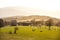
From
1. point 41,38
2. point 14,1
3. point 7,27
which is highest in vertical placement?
point 14,1

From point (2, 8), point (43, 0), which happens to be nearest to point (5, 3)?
point (2, 8)

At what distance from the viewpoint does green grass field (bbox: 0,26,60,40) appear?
2.74 metres

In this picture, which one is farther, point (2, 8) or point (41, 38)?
point (2, 8)

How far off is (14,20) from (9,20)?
11 centimetres

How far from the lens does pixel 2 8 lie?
3076 millimetres

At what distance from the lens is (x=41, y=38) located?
2.73 meters

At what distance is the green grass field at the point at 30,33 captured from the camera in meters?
2.74

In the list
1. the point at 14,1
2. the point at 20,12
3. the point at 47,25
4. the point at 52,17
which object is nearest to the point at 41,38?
the point at 47,25

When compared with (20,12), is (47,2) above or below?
above

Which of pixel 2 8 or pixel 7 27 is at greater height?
pixel 2 8

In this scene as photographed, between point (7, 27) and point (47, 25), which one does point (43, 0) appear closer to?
point (47, 25)

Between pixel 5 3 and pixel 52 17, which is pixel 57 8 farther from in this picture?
pixel 5 3

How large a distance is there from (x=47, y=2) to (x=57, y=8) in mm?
266

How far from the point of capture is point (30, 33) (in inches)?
111
